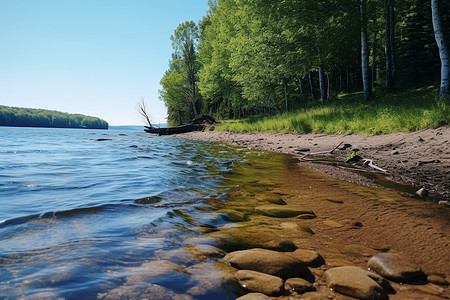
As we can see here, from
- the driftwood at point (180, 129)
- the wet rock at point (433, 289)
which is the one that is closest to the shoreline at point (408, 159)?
the wet rock at point (433, 289)

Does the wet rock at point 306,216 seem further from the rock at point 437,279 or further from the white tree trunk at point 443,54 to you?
the white tree trunk at point 443,54

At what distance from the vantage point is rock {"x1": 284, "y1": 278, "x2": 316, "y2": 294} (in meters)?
1.89

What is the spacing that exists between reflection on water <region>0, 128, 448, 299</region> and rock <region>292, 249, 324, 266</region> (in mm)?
130

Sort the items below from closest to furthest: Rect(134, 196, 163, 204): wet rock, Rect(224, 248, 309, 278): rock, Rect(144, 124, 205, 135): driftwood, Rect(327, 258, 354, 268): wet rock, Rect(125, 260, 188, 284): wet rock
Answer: Rect(125, 260, 188, 284): wet rock < Rect(224, 248, 309, 278): rock < Rect(327, 258, 354, 268): wet rock < Rect(134, 196, 163, 204): wet rock < Rect(144, 124, 205, 135): driftwood

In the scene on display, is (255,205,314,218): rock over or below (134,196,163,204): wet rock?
below

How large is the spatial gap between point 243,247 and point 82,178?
519cm

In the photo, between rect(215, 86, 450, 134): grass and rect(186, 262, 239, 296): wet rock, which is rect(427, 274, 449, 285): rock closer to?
rect(186, 262, 239, 296): wet rock

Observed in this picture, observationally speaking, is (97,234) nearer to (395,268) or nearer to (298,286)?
(298,286)

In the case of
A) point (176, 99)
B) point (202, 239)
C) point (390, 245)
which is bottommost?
point (390, 245)

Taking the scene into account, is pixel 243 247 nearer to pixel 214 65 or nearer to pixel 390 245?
pixel 390 245

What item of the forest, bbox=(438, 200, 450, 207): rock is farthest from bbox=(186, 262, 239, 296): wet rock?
the forest

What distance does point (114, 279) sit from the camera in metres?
1.95

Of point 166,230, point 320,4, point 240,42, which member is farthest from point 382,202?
point 240,42

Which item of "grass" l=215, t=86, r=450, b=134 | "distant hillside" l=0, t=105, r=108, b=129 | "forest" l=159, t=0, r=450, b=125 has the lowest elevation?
"grass" l=215, t=86, r=450, b=134
